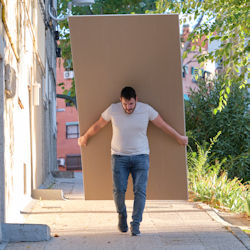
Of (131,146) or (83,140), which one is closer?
(131,146)

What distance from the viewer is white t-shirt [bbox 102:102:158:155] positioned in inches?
305

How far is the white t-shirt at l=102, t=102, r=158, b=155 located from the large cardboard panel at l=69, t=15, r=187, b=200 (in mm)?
307

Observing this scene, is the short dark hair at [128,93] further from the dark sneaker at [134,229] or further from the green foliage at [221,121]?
the green foliage at [221,121]

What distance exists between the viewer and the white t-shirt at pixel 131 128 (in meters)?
7.73

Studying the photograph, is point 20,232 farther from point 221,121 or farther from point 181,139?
point 221,121

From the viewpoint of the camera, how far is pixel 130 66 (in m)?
8.06

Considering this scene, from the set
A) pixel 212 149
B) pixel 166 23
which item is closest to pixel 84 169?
pixel 166 23

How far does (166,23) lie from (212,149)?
10444mm

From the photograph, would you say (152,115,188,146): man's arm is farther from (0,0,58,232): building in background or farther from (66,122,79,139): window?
(66,122,79,139): window

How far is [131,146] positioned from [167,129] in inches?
19.7

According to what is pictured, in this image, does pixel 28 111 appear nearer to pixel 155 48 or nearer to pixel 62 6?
pixel 155 48

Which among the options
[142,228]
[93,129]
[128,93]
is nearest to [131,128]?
[128,93]

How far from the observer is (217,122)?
18219mm

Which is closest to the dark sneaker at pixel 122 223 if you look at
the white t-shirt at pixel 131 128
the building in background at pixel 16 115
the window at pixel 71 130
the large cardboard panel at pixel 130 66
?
the white t-shirt at pixel 131 128
